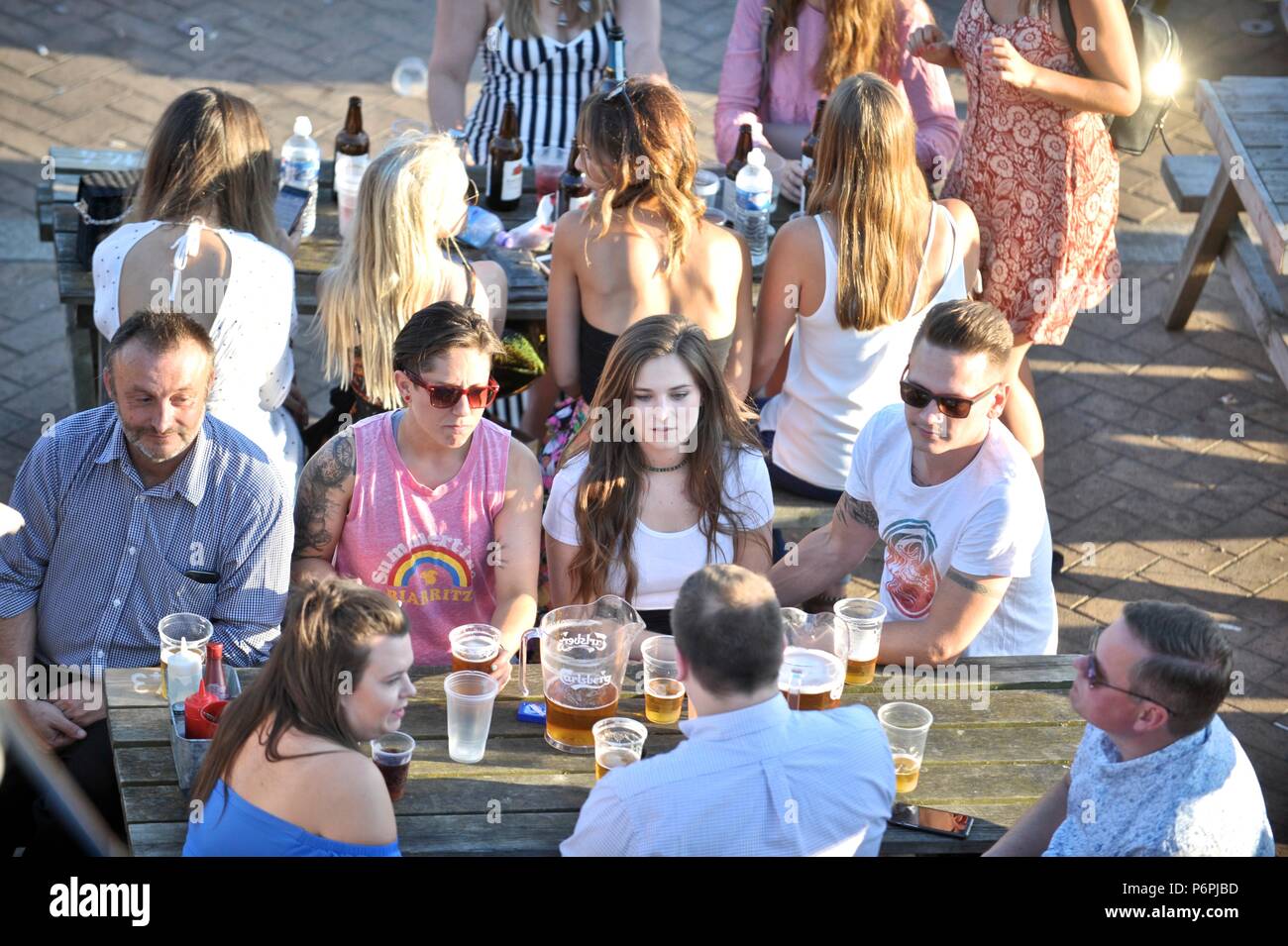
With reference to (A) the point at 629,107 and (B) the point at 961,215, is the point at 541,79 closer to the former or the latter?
(A) the point at 629,107

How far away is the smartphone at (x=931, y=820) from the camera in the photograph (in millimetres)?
3080

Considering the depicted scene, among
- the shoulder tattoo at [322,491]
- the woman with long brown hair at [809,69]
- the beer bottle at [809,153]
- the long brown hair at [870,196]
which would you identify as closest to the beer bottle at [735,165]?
the woman with long brown hair at [809,69]

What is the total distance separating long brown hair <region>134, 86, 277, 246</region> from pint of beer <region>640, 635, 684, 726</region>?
2117 mm

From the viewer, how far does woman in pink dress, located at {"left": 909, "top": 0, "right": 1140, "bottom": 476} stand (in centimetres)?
489

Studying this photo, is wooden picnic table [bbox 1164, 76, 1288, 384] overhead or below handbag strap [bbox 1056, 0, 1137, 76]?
below

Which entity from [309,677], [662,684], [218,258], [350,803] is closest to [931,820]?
[662,684]

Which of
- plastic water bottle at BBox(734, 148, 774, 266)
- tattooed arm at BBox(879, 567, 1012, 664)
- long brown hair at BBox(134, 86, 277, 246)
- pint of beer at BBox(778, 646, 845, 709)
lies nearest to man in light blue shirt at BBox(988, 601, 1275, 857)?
pint of beer at BBox(778, 646, 845, 709)

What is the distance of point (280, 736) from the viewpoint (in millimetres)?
2789

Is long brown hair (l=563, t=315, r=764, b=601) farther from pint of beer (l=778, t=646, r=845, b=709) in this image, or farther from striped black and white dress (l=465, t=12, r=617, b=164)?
striped black and white dress (l=465, t=12, r=617, b=164)

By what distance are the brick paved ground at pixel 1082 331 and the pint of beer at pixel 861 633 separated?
1.72m
